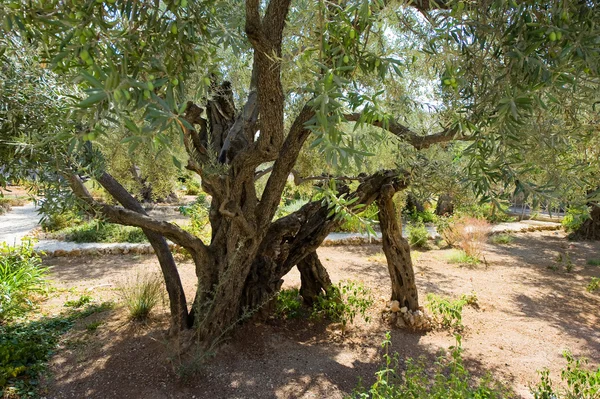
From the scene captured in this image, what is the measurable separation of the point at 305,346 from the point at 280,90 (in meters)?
2.65

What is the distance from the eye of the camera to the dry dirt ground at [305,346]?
3.16 meters

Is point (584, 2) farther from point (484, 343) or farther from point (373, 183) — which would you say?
point (484, 343)

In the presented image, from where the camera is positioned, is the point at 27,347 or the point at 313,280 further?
the point at 313,280

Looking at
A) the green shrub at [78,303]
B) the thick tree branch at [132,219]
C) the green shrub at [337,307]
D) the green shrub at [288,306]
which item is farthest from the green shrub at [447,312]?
the green shrub at [78,303]

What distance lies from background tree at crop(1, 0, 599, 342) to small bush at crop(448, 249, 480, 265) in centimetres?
428

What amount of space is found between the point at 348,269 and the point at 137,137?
6.73m

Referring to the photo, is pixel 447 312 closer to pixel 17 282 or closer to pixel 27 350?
pixel 27 350

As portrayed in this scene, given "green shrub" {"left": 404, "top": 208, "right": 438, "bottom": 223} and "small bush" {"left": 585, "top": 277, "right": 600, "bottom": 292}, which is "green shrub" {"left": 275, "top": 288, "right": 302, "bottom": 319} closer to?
"small bush" {"left": 585, "top": 277, "right": 600, "bottom": 292}

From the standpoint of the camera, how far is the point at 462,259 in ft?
27.6

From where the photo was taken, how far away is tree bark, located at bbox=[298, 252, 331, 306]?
191 inches

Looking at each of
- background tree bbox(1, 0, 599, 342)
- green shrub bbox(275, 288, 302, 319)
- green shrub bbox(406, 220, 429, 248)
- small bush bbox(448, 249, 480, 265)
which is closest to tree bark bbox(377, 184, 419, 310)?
background tree bbox(1, 0, 599, 342)

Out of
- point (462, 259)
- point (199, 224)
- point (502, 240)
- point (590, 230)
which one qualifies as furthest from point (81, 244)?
point (590, 230)

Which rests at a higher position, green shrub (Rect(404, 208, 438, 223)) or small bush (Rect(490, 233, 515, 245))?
green shrub (Rect(404, 208, 438, 223))

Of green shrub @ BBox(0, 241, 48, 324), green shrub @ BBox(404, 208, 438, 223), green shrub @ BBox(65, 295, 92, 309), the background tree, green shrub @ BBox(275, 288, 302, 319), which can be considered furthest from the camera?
green shrub @ BBox(404, 208, 438, 223)
